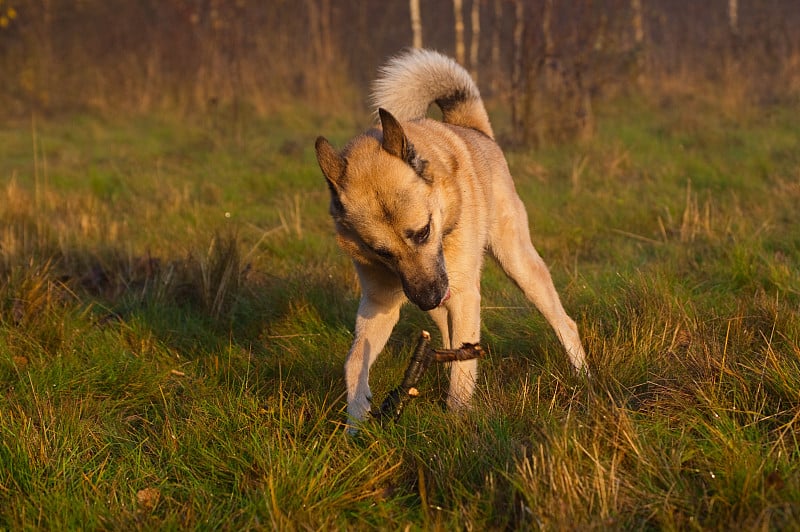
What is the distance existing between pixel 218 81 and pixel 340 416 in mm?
10513

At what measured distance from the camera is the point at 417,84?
3928 millimetres

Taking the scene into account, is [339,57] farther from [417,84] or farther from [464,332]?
[464,332]

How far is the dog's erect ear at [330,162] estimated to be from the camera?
121 inches

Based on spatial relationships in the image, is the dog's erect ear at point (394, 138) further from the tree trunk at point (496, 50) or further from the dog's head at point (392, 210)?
the tree trunk at point (496, 50)

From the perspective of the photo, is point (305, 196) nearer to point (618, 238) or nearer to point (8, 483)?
point (618, 238)

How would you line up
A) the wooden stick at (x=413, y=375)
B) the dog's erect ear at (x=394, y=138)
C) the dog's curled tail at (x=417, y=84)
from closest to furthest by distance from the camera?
the wooden stick at (x=413, y=375)
the dog's erect ear at (x=394, y=138)
the dog's curled tail at (x=417, y=84)

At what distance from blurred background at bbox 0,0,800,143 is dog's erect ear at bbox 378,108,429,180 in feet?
17.8

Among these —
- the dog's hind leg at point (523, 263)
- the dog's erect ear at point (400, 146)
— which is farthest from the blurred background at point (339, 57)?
the dog's erect ear at point (400, 146)

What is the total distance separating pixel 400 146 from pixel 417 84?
3.01ft

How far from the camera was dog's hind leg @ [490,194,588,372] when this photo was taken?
356cm

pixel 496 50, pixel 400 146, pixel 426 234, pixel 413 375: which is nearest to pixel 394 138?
pixel 400 146

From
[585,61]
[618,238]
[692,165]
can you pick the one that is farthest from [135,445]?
[585,61]

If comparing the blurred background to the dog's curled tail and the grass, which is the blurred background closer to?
the grass

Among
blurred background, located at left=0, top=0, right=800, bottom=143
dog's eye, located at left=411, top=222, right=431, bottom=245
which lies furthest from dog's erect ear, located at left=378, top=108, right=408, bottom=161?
blurred background, located at left=0, top=0, right=800, bottom=143
